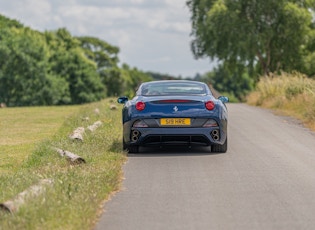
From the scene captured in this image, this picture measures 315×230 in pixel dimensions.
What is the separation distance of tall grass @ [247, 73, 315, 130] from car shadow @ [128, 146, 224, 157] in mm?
5912

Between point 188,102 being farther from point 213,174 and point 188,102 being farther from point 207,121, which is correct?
point 213,174

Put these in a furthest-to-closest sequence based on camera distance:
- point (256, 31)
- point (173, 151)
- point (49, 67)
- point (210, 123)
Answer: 1. point (49, 67)
2. point (256, 31)
3. point (173, 151)
4. point (210, 123)

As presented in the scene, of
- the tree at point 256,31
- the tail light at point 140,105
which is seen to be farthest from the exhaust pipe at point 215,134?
the tree at point 256,31

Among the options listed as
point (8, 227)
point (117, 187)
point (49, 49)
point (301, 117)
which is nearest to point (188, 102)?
point (117, 187)

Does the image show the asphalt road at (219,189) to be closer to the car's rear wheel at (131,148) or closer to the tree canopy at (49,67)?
the car's rear wheel at (131,148)

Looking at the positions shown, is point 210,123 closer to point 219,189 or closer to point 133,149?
point 133,149

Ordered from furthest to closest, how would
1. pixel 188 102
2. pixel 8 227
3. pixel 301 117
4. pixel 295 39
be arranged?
pixel 295 39 < pixel 301 117 < pixel 188 102 < pixel 8 227

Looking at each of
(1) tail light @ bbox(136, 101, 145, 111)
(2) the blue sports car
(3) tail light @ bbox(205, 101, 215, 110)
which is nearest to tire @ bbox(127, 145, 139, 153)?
(2) the blue sports car

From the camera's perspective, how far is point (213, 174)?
11.3m

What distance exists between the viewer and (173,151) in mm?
14500

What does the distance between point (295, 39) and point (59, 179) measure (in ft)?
154

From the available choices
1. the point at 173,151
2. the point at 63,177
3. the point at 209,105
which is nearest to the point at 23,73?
the point at 173,151

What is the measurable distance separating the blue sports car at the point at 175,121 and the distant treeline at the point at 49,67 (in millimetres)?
51942

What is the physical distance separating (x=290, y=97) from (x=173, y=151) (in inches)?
569
